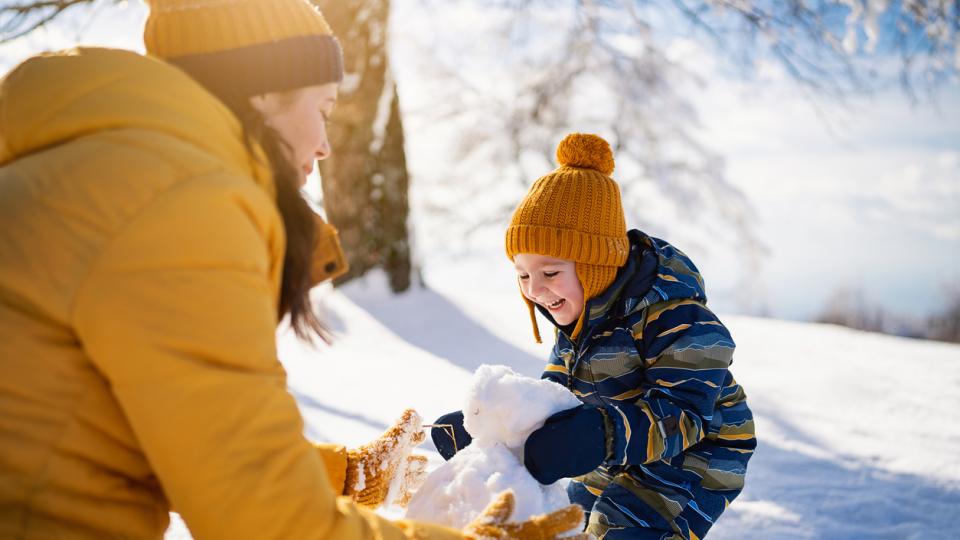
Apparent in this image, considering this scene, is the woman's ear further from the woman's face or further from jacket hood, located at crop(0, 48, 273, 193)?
jacket hood, located at crop(0, 48, 273, 193)

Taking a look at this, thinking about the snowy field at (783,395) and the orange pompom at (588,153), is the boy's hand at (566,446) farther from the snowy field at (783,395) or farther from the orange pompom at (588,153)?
the orange pompom at (588,153)

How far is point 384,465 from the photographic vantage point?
5.58 ft

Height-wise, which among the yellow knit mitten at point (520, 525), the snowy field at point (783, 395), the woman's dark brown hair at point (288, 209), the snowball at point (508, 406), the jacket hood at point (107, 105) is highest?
the jacket hood at point (107, 105)

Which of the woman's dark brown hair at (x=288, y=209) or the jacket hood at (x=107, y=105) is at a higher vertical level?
the jacket hood at (x=107, y=105)

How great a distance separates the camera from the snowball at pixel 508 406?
1619 millimetres

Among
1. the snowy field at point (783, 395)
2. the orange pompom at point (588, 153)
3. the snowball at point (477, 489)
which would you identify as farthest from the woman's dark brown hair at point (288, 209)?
the orange pompom at point (588, 153)

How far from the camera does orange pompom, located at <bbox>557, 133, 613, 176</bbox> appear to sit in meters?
2.28

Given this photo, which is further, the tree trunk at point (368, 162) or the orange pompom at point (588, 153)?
the tree trunk at point (368, 162)

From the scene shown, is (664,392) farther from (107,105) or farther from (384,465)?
(107,105)

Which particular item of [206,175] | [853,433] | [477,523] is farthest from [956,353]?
[206,175]

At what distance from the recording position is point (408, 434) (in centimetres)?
176

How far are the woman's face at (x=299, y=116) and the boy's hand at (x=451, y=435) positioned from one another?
98cm

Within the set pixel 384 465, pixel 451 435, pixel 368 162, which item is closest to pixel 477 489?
pixel 384 465

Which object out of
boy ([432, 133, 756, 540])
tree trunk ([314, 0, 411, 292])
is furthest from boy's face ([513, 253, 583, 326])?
tree trunk ([314, 0, 411, 292])
